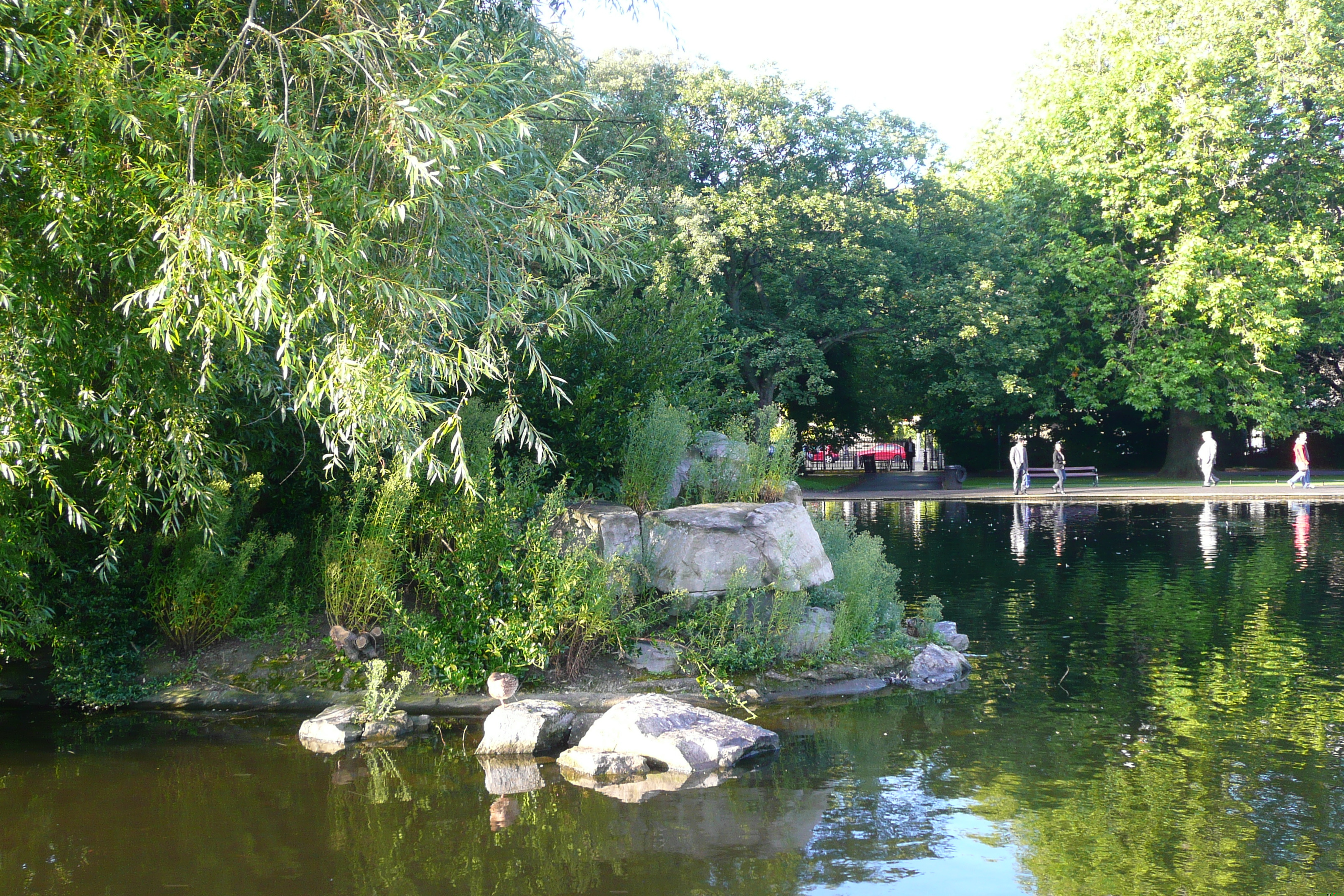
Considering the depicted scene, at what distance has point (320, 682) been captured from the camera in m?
8.51

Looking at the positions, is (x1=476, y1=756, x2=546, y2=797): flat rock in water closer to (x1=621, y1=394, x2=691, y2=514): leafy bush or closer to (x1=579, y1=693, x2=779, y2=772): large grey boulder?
(x1=579, y1=693, x2=779, y2=772): large grey boulder

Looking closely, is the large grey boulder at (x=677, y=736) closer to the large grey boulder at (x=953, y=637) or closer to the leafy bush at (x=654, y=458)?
the leafy bush at (x=654, y=458)

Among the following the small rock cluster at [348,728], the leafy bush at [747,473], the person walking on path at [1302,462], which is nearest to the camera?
the small rock cluster at [348,728]

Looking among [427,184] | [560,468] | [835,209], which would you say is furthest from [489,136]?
[835,209]

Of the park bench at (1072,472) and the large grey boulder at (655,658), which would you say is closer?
the large grey boulder at (655,658)

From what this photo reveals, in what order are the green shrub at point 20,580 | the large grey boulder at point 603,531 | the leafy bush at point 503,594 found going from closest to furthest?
the green shrub at point 20,580 → the leafy bush at point 503,594 → the large grey boulder at point 603,531

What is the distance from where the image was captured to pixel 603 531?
8.91 metres

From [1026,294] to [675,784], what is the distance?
93.8 ft

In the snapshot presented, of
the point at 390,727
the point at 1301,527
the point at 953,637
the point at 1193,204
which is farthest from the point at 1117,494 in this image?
the point at 390,727

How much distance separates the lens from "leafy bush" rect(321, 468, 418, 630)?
848 cm

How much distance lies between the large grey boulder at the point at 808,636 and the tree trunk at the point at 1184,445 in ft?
98.9

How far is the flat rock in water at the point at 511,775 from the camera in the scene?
252 inches

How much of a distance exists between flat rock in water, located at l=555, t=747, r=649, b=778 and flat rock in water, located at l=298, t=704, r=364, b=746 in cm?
174

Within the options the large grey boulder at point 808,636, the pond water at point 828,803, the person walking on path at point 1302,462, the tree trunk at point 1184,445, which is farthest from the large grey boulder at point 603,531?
the tree trunk at point 1184,445
